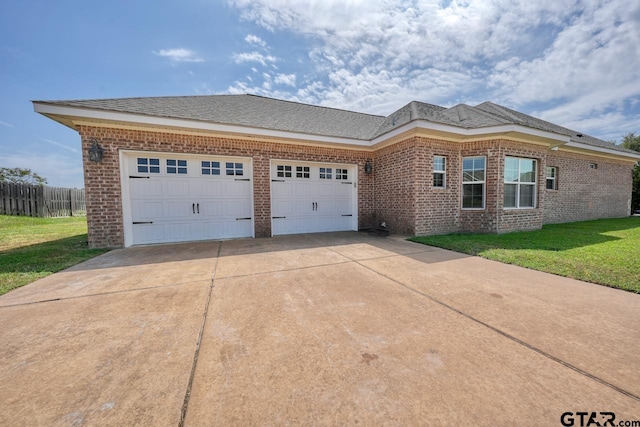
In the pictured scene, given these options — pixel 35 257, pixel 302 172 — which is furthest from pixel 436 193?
pixel 35 257

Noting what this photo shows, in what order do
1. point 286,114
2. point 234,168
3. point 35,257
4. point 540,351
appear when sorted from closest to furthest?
point 540,351 → point 35,257 → point 234,168 → point 286,114

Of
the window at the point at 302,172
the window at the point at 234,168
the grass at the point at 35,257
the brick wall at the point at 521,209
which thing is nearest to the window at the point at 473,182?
the brick wall at the point at 521,209

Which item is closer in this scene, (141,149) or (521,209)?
(141,149)

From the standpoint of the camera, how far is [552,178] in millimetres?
9859

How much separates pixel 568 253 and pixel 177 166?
9371mm

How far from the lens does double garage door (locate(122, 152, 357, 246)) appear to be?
20.9 feet

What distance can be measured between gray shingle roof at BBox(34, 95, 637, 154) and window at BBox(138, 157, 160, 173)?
1.23 metres

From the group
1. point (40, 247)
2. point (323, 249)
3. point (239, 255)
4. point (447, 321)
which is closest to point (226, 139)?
point (239, 255)

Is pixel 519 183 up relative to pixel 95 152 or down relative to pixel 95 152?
down

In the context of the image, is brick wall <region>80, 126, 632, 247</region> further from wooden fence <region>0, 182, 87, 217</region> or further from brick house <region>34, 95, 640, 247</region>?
wooden fence <region>0, 182, 87, 217</region>

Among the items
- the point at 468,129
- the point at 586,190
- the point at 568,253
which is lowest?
the point at 568,253

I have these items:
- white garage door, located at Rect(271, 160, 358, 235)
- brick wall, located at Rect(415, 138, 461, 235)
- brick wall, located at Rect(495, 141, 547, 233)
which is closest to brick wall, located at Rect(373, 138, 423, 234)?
brick wall, located at Rect(415, 138, 461, 235)

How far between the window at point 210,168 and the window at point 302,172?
8.14 ft

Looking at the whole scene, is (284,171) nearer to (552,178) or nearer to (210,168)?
(210,168)
